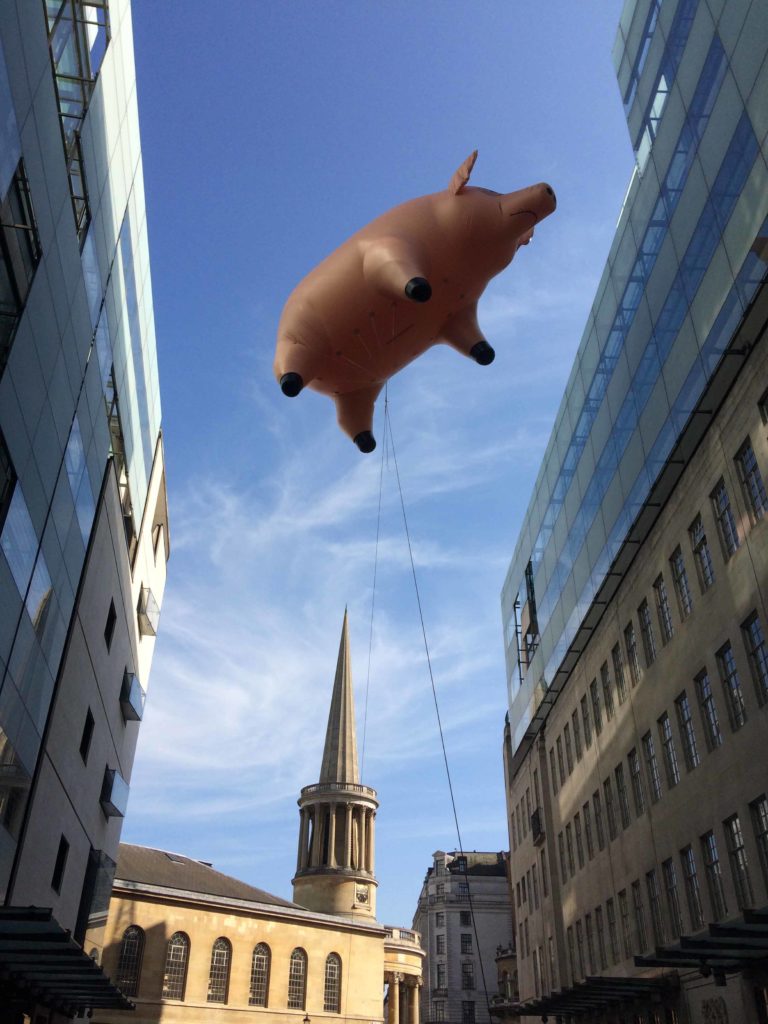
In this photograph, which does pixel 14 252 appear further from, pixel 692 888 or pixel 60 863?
pixel 692 888

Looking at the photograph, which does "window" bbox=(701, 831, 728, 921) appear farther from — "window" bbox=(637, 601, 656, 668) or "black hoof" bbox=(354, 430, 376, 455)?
"black hoof" bbox=(354, 430, 376, 455)

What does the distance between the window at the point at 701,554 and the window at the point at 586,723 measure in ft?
35.9

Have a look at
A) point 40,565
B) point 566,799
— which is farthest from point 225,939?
point 40,565

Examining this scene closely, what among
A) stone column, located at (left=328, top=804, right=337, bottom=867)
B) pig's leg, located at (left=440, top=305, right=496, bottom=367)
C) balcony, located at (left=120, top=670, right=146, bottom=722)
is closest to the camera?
pig's leg, located at (left=440, top=305, right=496, bottom=367)

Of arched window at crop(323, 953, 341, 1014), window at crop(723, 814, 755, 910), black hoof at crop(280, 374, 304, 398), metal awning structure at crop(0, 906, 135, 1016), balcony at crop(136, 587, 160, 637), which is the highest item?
balcony at crop(136, 587, 160, 637)

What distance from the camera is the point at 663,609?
24.4m

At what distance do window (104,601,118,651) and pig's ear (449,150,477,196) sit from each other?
62.9 ft

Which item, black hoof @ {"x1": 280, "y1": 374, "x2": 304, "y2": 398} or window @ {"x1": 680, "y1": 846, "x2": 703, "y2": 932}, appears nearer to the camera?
black hoof @ {"x1": 280, "y1": 374, "x2": 304, "y2": 398}

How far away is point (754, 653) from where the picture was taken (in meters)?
18.6

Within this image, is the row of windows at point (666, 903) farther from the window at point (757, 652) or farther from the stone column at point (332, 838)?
the stone column at point (332, 838)

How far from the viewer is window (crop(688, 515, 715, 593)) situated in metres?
21.2

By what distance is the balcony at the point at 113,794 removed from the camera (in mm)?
29700

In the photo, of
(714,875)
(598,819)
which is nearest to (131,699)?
(598,819)

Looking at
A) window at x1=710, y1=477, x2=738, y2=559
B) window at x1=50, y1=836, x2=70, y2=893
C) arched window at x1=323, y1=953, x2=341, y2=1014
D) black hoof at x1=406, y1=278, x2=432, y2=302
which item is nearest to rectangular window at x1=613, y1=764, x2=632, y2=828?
window at x1=710, y1=477, x2=738, y2=559
